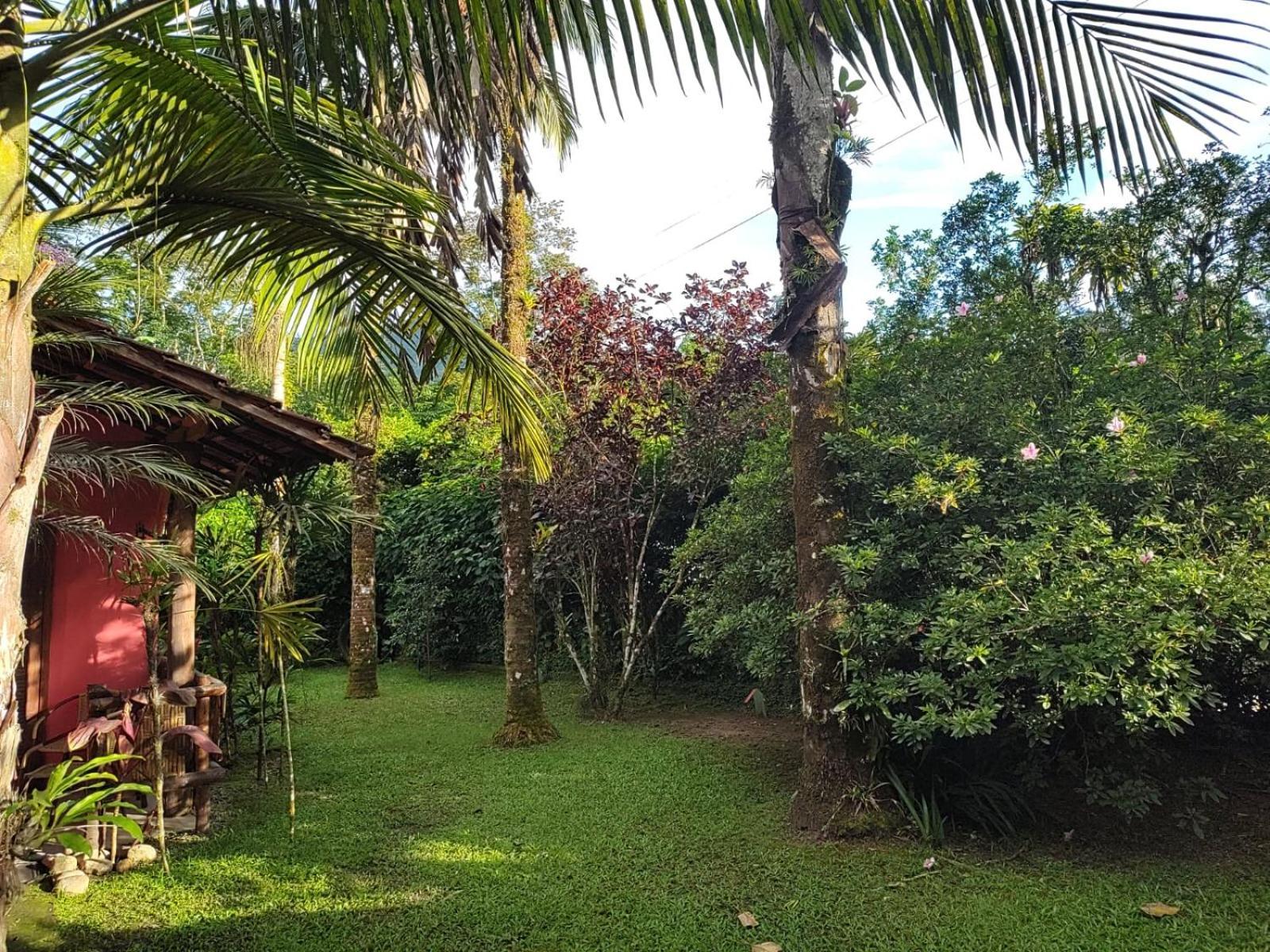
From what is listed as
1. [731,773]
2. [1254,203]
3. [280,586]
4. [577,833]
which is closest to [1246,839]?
[731,773]

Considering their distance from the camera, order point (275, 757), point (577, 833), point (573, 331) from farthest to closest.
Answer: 1. point (573, 331)
2. point (275, 757)
3. point (577, 833)

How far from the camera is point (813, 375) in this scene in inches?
193

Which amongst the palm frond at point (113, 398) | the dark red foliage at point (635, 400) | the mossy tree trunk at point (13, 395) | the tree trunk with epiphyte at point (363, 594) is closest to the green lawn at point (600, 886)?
the mossy tree trunk at point (13, 395)

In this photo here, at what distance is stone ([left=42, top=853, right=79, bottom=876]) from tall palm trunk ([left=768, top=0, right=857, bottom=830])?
12.9ft

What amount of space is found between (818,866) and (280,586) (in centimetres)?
367

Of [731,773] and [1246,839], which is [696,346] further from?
[1246,839]

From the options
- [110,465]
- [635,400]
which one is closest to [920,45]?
[110,465]

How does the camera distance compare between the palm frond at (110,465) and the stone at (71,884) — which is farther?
the stone at (71,884)

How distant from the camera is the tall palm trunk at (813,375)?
15.3 feet

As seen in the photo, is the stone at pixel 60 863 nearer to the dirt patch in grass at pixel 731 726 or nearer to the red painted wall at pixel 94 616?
the red painted wall at pixel 94 616

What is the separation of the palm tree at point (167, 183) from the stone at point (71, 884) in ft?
6.80

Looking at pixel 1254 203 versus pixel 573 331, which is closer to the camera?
pixel 1254 203

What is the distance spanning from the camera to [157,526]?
5.80 m

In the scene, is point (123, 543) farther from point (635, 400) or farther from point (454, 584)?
point (454, 584)
